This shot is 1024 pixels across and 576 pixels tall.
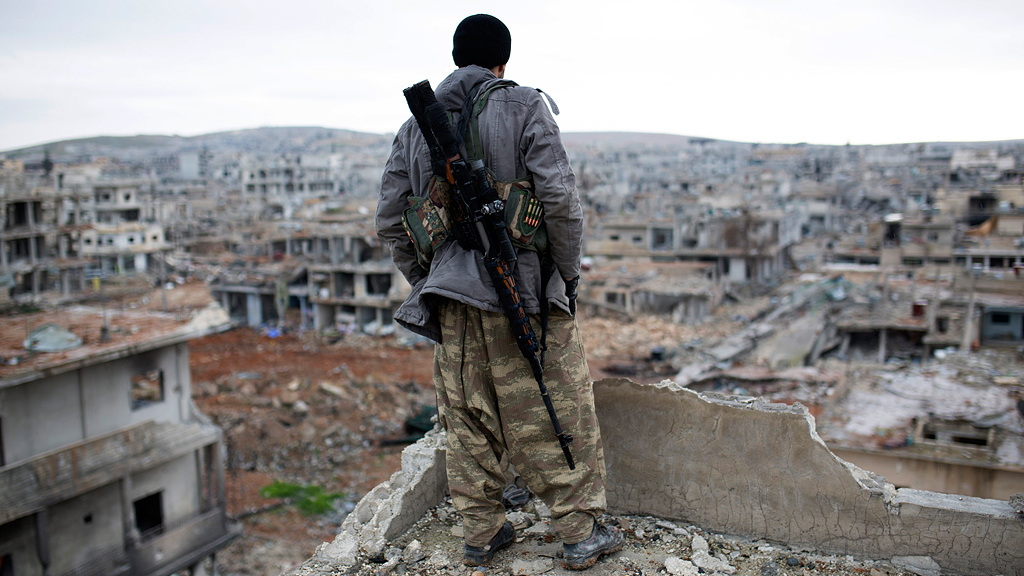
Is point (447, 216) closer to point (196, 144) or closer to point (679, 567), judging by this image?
point (679, 567)

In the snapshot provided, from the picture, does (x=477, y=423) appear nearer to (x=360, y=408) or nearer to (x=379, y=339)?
(x=360, y=408)

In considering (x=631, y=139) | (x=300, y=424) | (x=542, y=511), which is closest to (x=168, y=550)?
(x=300, y=424)

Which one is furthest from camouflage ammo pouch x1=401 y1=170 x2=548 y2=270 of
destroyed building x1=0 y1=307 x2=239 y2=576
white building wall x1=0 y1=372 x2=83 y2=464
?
white building wall x1=0 y1=372 x2=83 y2=464

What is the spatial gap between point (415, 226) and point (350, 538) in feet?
4.70

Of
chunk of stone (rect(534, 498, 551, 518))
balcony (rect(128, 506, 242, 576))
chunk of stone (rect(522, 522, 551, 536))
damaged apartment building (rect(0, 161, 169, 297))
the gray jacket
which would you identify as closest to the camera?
the gray jacket

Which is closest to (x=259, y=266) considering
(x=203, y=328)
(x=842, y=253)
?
(x=203, y=328)

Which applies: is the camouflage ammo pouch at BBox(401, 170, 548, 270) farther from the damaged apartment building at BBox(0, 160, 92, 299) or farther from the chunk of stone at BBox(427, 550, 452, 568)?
the damaged apartment building at BBox(0, 160, 92, 299)

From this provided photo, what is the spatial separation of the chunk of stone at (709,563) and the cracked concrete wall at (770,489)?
290 mm

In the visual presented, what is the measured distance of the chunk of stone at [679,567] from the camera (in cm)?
296

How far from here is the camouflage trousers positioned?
9.41ft

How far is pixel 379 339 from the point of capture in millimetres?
30062

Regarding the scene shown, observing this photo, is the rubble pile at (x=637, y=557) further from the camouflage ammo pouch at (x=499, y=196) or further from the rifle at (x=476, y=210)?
the camouflage ammo pouch at (x=499, y=196)

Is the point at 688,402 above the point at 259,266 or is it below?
above

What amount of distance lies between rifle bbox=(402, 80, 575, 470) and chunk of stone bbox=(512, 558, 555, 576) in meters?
0.76
